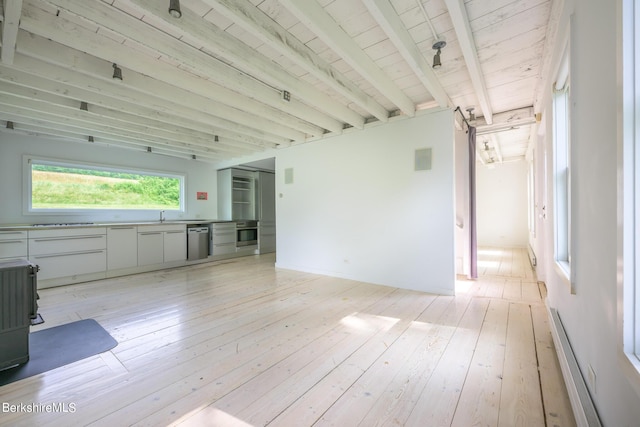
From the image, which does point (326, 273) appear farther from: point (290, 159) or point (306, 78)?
point (306, 78)

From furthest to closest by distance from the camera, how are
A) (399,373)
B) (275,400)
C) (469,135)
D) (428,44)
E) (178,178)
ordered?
1. (178,178)
2. (469,135)
3. (428,44)
4. (399,373)
5. (275,400)

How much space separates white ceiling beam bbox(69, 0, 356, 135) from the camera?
71.9 inches

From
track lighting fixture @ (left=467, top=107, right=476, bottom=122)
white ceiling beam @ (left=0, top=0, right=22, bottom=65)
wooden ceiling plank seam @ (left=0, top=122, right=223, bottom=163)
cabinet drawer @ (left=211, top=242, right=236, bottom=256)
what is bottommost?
cabinet drawer @ (left=211, top=242, right=236, bottom=256)

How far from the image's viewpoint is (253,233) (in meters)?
6.94

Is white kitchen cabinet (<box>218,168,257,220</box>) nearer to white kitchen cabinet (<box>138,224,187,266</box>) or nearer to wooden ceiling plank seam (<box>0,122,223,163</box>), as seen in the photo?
wooden ceiling plank seam (<box>0,122,223,163</box>)

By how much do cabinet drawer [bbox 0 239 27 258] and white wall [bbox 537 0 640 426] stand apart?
5935mm

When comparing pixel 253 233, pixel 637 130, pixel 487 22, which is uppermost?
pixel 487 22

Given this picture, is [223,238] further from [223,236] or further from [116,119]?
[116,119]

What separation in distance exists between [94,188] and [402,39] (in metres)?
5.83

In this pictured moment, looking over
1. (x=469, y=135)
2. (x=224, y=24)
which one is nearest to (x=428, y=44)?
(x=224, y=24)

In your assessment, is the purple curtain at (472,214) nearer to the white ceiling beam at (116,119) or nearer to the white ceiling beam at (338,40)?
the white ceiling beam at (338,40)

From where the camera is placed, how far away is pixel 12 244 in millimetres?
3697

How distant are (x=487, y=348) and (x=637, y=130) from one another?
74.9 inches

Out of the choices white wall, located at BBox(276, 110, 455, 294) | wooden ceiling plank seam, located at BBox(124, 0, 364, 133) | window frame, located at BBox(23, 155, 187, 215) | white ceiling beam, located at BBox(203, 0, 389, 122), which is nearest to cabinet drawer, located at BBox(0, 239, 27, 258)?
window frame, located at BBox(23, 155, 187, 215)
